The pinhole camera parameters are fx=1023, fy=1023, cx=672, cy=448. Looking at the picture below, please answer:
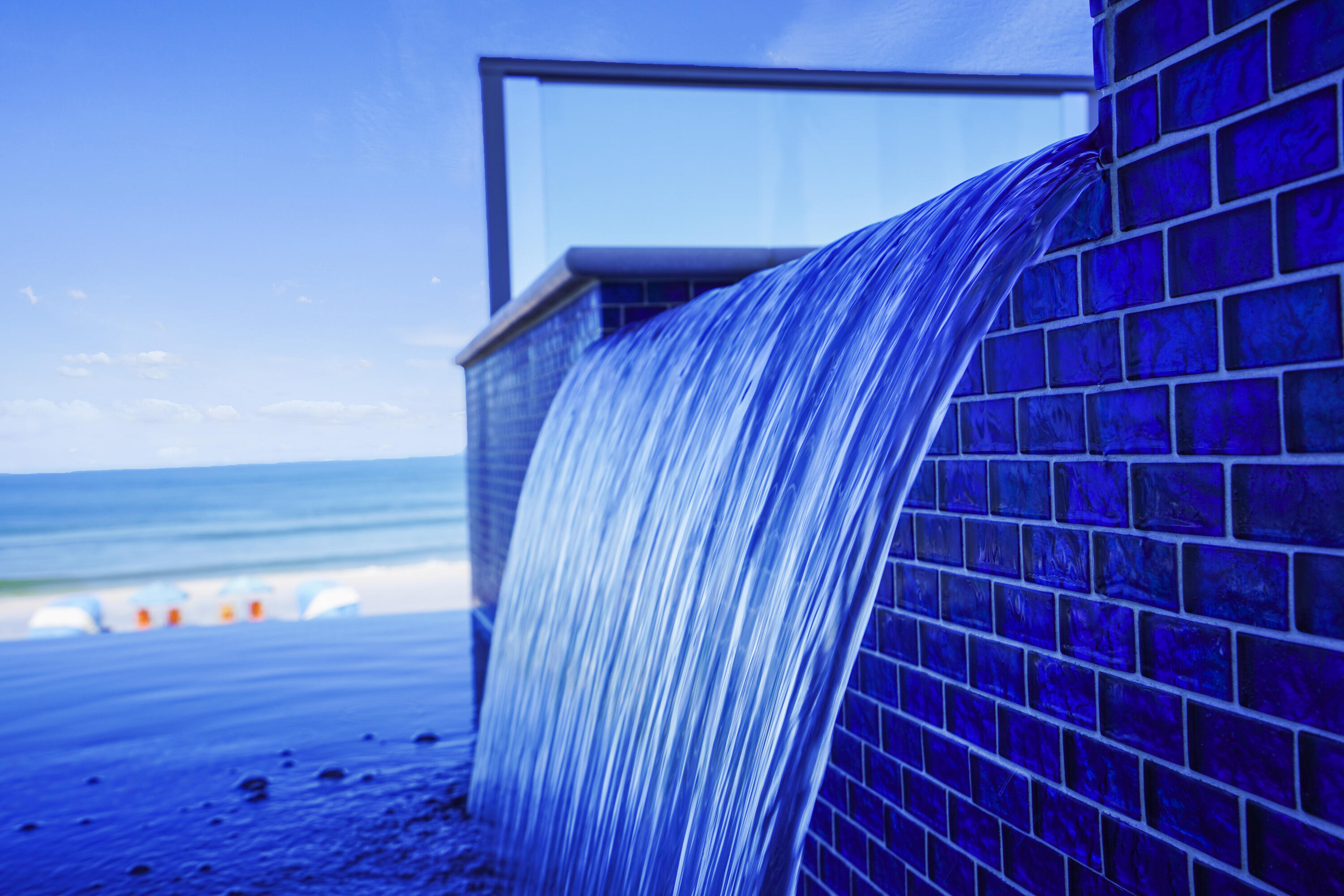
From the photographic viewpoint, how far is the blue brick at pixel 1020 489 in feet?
5.12

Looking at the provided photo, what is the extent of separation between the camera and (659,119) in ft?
20.0

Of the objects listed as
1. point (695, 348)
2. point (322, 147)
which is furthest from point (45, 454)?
point (695, 348)

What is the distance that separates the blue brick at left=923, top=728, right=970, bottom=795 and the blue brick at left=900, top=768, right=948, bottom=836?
26 millimetres

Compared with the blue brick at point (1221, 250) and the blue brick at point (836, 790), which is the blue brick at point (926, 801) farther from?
the blue brick at point (1221, 250)

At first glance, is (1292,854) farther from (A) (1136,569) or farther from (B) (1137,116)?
(B) (1137,116)

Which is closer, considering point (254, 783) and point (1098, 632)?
point (1098, 632)

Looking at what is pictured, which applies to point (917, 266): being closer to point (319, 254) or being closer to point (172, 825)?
point (172, 825)

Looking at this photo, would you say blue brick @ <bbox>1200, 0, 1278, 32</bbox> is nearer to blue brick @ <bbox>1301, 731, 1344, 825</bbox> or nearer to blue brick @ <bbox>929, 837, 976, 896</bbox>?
blue brick @ <bbox>1301, 731, 1344, 825</bbox>

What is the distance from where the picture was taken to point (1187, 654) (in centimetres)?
129

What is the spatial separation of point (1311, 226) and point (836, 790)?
1.58 m

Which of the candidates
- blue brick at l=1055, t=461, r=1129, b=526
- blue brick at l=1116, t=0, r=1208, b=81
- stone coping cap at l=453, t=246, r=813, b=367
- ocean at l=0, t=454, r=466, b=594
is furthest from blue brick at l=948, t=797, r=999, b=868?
ocean at l=0, t=454, r=466, b=594

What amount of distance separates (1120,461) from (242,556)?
28.4m

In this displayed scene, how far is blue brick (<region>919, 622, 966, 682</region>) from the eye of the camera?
1.79 m

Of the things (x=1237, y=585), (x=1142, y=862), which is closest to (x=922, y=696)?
(x=1142, y=862)
